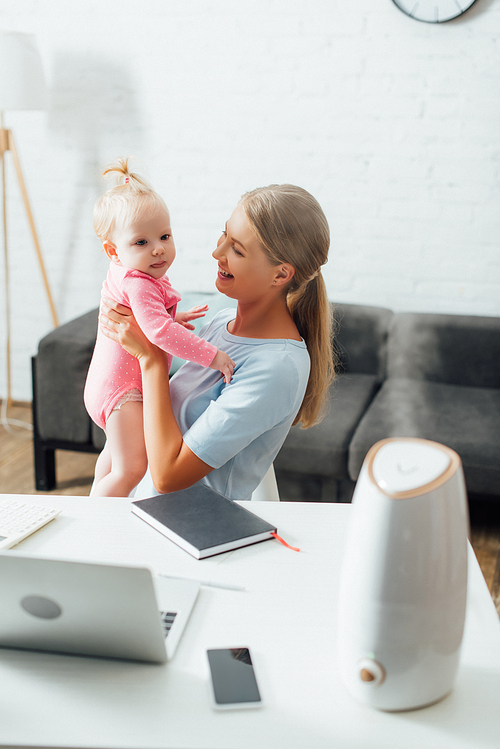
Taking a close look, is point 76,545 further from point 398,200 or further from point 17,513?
point 398,200

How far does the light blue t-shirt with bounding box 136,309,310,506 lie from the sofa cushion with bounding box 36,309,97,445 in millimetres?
1257

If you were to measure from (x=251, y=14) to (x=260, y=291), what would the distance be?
2.10m

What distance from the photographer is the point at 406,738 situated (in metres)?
0.64

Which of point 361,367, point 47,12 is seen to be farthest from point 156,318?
point 47,12

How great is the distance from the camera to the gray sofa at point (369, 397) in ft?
7.58

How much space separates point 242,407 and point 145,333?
251 mm

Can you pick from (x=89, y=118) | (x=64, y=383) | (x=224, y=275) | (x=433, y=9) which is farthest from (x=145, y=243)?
(x=89, y=118)

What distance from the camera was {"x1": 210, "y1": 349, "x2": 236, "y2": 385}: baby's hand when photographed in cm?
121

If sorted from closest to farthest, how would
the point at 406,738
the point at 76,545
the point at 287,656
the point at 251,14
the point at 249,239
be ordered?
1. the point at 406,738
2. the point at 287,656
3. the point at 76,545
4. the point at 249,239
5. the point at 251,14

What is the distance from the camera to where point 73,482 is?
2.71m

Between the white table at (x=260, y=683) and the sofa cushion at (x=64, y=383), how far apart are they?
1644mm

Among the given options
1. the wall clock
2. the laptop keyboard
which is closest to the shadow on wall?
the wall clock

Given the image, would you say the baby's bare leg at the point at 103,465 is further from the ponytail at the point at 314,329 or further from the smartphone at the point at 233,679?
the smartphone at the point at 233,679

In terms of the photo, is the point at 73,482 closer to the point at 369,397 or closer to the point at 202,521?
the point at 369,397
